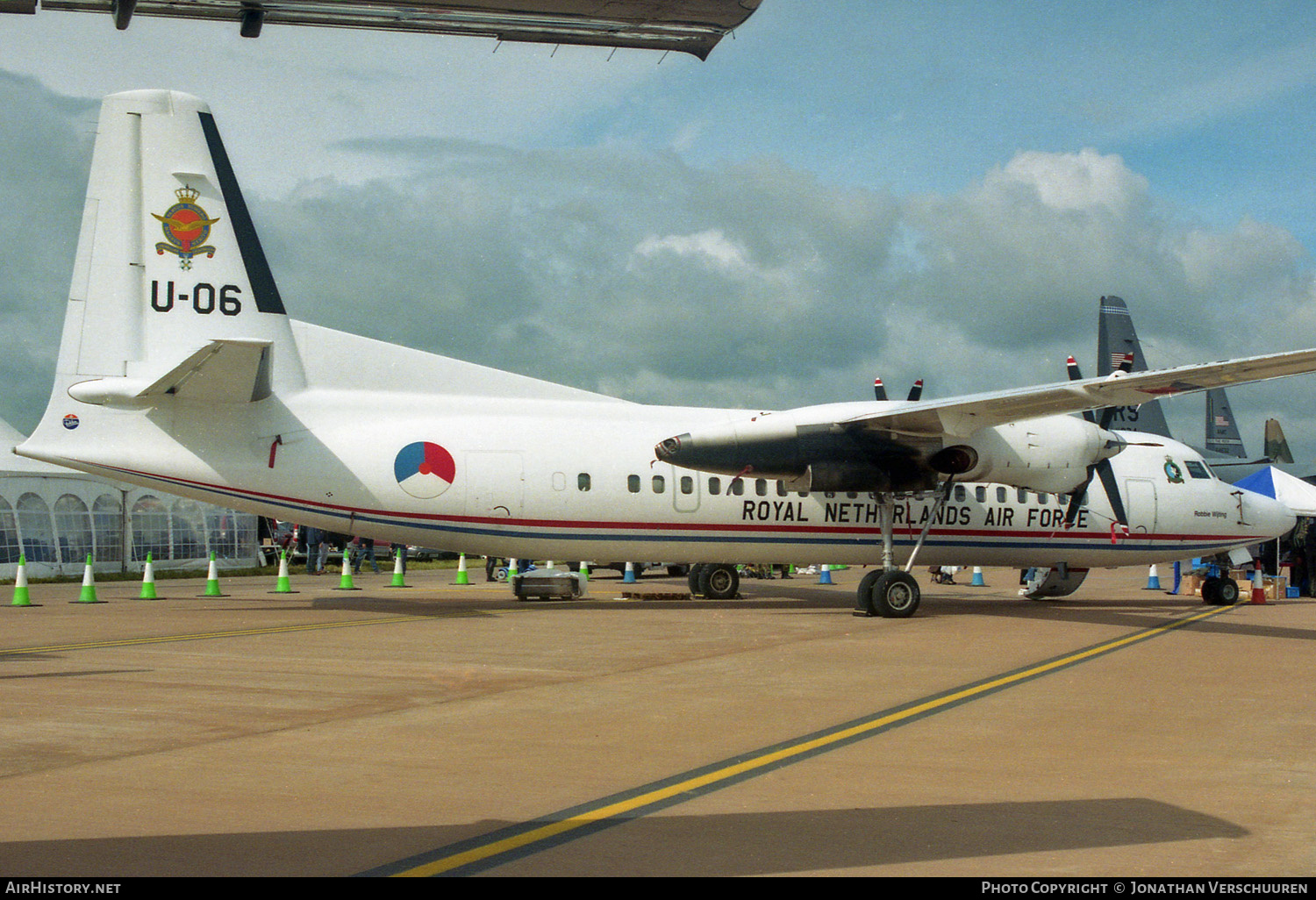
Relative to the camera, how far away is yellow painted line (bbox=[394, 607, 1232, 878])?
4.63m

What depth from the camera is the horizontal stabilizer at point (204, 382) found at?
15289mm

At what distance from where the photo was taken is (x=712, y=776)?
6273 mm

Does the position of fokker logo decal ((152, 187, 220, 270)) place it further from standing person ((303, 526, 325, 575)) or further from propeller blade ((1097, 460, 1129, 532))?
standing person ((303, 526, 325, 575))

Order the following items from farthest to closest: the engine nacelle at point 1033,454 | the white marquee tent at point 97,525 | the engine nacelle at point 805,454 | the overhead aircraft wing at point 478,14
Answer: the white marquee tent at point 97,525, the engine nacelle at point 1033,454, the engine nacelle at point 805,454, the overhead aircraft wing at point 478,14

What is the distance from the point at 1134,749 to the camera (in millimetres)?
7223

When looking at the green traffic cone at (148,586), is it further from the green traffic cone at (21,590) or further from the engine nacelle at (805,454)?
the engine nacelle at (805,454)

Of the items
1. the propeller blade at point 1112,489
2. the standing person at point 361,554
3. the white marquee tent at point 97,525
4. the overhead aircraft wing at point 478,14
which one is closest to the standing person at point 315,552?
the standing person at point 361,554

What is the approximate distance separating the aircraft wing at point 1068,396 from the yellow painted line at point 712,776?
5654 millimetres

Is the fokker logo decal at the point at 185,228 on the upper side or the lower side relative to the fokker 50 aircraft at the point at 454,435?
upper

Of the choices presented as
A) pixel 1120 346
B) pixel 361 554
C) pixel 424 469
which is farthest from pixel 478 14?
pixel 361 554

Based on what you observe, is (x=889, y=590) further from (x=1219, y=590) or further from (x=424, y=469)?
(x=1219, y=590)

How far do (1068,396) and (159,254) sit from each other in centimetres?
1398
